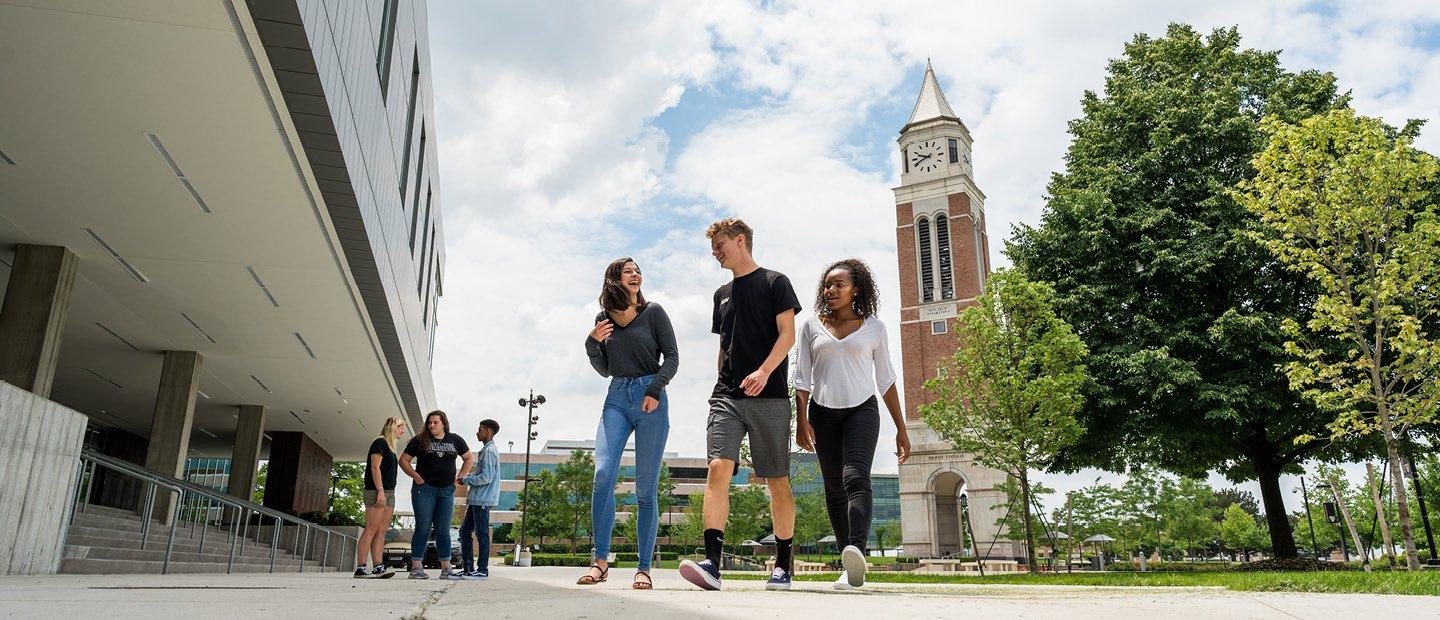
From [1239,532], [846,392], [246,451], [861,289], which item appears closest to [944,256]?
[1239,532]

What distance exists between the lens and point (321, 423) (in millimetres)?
27203

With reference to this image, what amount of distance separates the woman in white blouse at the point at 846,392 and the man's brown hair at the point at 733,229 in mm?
571

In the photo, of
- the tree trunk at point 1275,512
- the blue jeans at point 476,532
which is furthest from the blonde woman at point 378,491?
the tree trunk at point 1275,512

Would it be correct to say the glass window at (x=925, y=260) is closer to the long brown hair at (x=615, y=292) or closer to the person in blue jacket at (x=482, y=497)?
the person in blue jacket at (x=482, y=497)

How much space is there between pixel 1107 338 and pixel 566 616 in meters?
19.2

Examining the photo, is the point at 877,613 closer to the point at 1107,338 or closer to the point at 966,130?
the point at 1107,338

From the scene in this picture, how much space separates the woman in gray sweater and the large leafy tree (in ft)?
48.0

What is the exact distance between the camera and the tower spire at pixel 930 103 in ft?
193

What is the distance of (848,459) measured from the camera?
16.3 feet

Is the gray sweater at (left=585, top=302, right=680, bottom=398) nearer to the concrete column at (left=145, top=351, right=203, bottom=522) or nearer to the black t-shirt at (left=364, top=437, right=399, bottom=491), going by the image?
the black t-shirt at (left=364, top=437, right=399, bottom=491)

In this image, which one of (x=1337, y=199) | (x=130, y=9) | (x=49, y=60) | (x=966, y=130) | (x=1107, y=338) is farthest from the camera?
(x=966, y=130)

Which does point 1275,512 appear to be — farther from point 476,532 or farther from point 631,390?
point 631,390

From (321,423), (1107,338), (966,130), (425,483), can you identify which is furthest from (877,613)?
(966,130)

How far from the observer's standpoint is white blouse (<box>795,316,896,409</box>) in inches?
202
